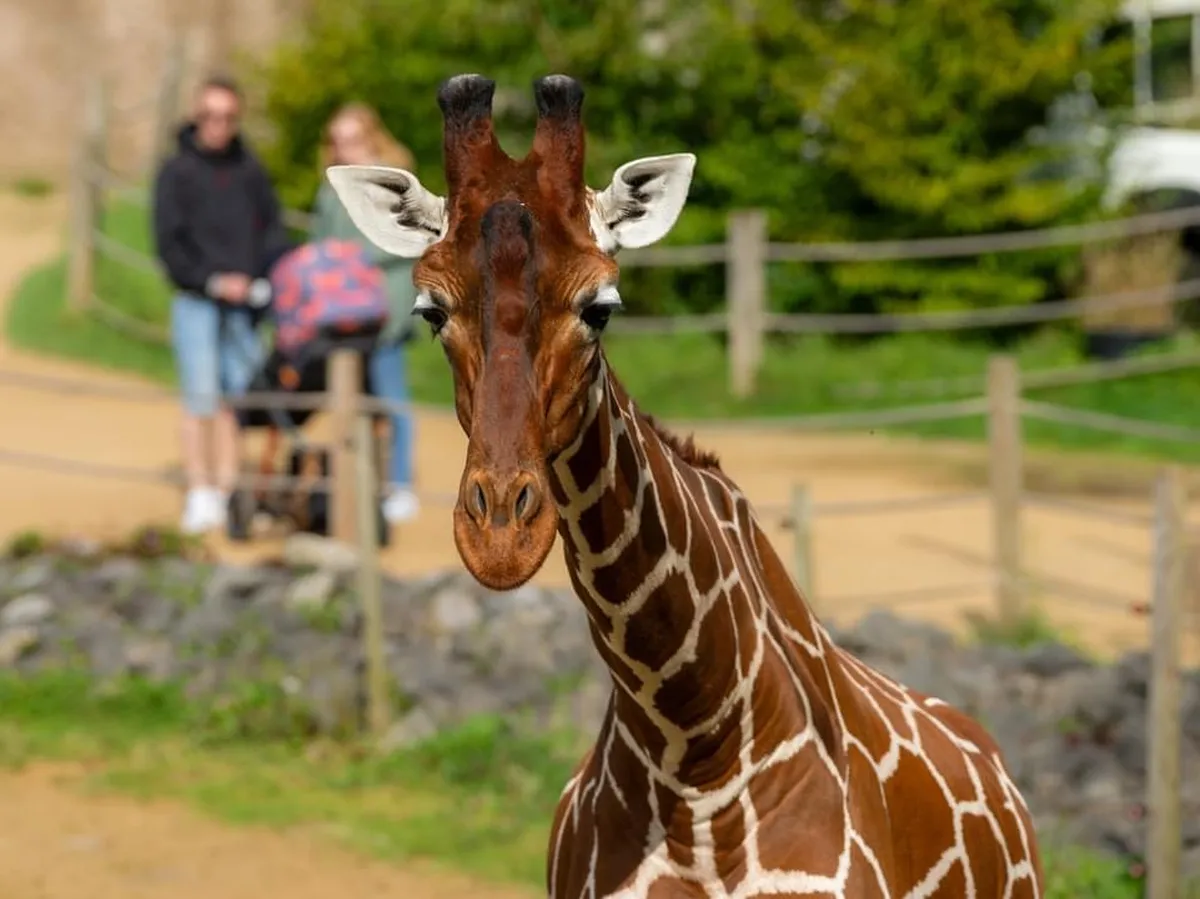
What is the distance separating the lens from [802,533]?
798 cm

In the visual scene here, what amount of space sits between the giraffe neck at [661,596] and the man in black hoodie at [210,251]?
7099 mm

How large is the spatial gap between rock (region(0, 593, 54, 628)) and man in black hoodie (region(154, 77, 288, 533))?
4.17 ft

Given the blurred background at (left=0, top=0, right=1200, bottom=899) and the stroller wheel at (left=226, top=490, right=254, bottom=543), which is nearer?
the blurred background at (left=0, top=0, right=1200, bottom=899)

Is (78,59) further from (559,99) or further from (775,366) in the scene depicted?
(559,99)

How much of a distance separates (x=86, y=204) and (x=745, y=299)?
565 centimetres

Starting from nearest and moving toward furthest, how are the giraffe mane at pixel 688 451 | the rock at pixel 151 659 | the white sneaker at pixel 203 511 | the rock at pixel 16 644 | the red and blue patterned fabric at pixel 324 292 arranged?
the giraffe mane at pixel 688 451 < the rock at pixel 151 659 < the rock at pixel 16 644 < the red and blue patterned fabric at pixel 324 292 < the white sneaker at pixel 203 511

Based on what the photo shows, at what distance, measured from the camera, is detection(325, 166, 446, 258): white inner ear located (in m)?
3.47

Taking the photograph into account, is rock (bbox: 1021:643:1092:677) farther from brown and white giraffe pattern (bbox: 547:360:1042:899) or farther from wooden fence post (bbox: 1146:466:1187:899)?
brown and white giraffe pattern (bbox: 547:360:1042:899)

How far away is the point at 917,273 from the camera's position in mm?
16766

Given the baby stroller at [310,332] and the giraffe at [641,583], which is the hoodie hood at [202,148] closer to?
the baby stroller at [310,332]

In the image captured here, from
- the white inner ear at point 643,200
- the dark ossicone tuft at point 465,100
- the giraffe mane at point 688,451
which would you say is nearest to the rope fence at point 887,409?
the giraffe mane at point 688,451

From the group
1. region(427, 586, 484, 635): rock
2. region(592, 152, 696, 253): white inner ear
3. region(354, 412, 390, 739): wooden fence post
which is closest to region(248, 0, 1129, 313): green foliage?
region(427, 586, 484, 635): rock

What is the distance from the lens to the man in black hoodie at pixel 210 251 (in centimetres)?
1069

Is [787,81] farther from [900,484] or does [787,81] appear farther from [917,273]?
[900,484]
